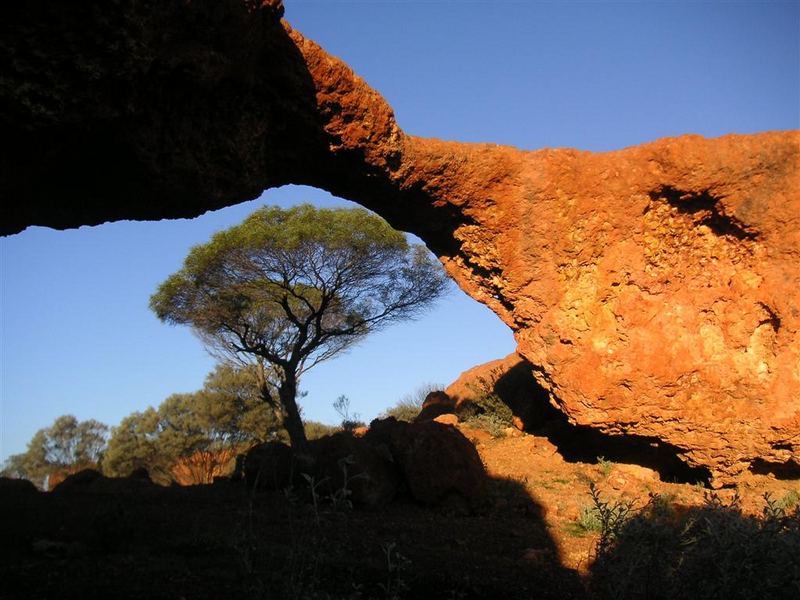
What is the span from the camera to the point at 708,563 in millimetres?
4000

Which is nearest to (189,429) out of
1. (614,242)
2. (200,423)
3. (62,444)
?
(200,423)

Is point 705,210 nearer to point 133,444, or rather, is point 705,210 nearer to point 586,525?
point 586,525

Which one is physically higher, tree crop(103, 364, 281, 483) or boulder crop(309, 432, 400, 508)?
tree crop(103, 364, 281, 483)

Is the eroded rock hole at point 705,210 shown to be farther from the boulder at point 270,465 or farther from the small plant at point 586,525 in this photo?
the boulder at point 270,465

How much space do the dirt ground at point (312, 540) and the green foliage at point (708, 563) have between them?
1.03 metres

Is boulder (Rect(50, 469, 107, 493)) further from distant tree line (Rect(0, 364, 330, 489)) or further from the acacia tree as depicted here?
distant tree line (Rect(0, 364, 330, 489))

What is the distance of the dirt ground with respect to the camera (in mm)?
4742

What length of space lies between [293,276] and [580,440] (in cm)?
714

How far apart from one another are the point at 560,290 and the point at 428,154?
9.28 ft

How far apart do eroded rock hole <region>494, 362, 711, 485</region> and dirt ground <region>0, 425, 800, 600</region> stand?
29 cm

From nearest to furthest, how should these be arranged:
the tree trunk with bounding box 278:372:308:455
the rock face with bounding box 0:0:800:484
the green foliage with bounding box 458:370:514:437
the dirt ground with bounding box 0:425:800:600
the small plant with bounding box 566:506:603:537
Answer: the dirt ground with bounding box 0:425:800:600 → the small plant with bounding box 566:506:603:537 → the rock face with bounding box 0:0:800:484 → the tree trunk with bounding box 278:372:308:455 → the green foliage with bounding box 458:370:514:437

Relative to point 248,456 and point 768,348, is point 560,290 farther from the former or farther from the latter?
point 248,456

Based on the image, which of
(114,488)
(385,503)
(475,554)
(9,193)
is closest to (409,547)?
(475,554)

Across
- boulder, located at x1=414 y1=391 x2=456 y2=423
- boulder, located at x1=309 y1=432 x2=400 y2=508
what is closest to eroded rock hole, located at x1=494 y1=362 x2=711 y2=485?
boulder, located at x1=414 y1=391 x2=456 y2=423
